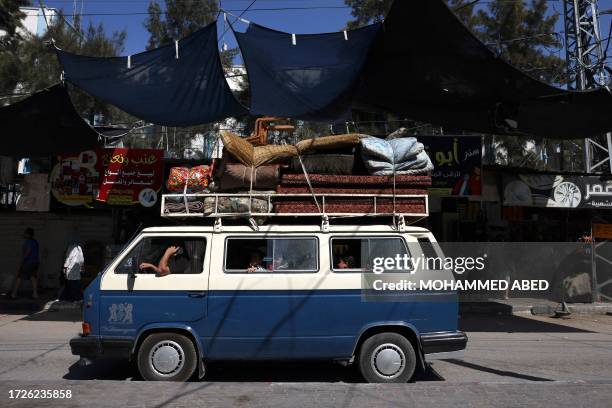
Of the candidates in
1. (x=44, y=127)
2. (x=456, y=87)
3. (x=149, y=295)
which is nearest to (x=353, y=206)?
(x=149, y=295)

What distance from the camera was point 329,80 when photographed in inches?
436

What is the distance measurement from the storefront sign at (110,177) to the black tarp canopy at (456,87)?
5.39m

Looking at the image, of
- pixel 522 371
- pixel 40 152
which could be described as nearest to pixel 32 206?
pixel 40 152

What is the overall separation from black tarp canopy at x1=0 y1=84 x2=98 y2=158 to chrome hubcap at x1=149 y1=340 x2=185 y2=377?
684 cm

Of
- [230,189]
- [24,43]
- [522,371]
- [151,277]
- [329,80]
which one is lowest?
[522,371]

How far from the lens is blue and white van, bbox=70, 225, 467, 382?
19.9 feet

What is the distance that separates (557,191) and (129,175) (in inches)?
433

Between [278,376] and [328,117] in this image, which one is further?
[328,117]

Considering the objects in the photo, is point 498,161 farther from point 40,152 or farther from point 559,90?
point 40,152

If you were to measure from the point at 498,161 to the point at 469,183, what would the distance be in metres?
10.7

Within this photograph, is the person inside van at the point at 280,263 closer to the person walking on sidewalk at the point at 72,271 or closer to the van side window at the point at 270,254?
the van side window at the point at 270,254

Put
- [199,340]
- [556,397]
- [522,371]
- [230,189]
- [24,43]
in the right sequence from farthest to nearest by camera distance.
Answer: [24,43] < [522,371] < [230,189] < [199,340] < [556,397]

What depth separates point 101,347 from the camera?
610 centimetres

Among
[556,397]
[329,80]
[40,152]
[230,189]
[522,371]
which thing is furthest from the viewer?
[40,152]
